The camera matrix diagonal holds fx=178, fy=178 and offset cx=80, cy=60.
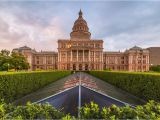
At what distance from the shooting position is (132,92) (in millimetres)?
12664

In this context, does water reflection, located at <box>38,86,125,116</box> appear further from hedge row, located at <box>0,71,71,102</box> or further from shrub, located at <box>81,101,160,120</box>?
hedge row, located at <box>0,71,71,102</box>

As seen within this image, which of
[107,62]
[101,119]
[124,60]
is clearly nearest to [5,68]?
[101,119]

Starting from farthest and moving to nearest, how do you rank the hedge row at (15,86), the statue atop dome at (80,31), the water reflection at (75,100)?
the statue atop dome at (80,31) < the hedge row at (15,86) < the water reflection at (75,100)

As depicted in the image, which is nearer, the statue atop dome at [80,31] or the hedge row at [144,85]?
the hedge row at [144,85]

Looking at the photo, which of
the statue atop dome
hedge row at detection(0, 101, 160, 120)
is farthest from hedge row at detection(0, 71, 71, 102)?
the statue atop dome

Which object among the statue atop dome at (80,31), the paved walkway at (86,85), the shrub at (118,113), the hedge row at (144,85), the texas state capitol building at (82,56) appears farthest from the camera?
the statue atop dome at (80,31)

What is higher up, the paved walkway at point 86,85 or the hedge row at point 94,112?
the hedge row at point 94,112

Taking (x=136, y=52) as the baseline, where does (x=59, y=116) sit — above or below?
below

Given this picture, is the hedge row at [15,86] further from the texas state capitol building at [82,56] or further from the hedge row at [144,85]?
the texas state capitol building at [82,56]

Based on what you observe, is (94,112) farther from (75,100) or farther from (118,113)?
(75,100)

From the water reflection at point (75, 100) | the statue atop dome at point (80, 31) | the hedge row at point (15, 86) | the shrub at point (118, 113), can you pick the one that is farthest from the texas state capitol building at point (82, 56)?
the shrub at point (118, 113)

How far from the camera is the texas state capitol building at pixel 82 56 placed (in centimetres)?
9176

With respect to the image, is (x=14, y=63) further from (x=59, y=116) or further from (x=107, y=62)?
(x=107, y=62)

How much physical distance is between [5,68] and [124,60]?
2818 inches
